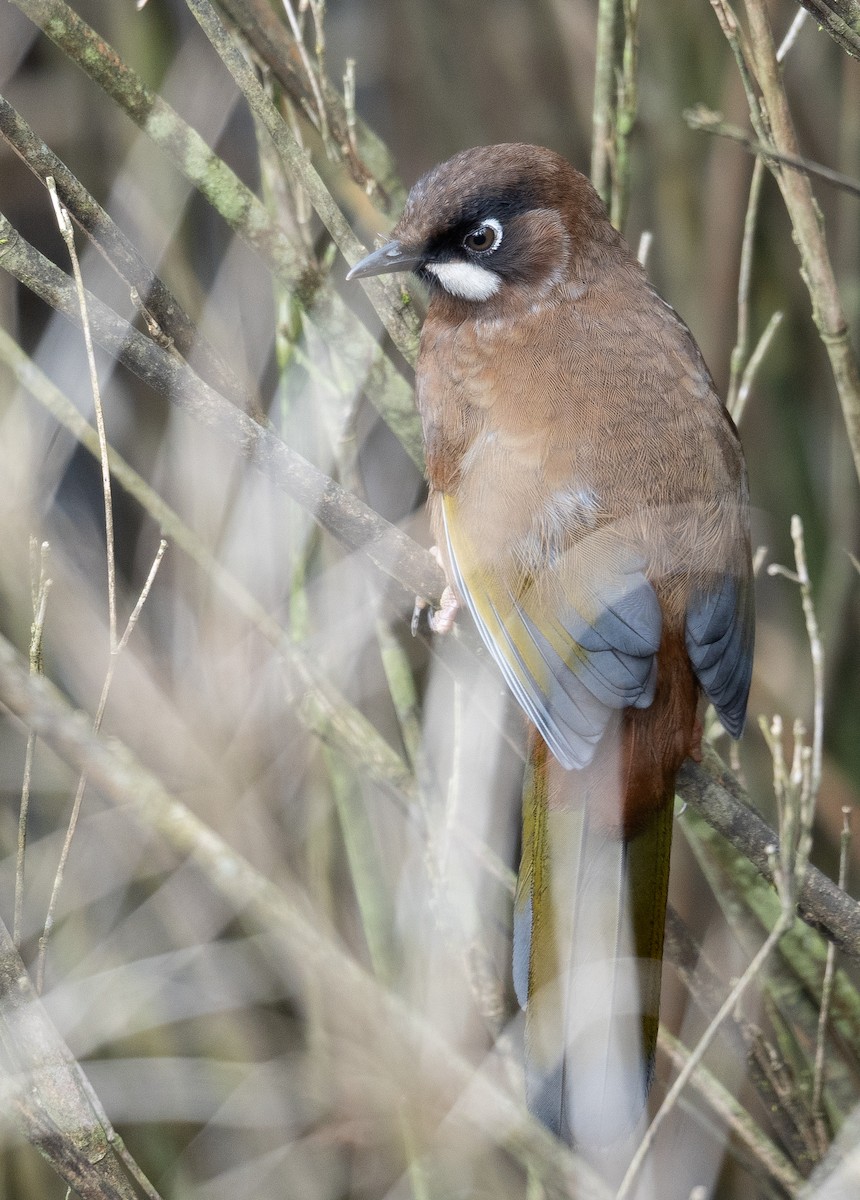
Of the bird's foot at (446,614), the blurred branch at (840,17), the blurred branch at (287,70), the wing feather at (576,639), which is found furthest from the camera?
the blurred branch at (287,70)

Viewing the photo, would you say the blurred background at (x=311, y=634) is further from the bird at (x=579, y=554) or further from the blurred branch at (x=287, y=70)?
the bird at (x=579, y=554)

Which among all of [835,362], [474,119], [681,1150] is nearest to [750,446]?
[474,119]

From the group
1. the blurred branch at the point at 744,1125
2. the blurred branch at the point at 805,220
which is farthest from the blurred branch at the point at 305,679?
the blurred branch at the point at 805,220

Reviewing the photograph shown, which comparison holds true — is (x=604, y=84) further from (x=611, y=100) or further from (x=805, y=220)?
(x=805, y=220)

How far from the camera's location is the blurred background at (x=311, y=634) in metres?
2.36

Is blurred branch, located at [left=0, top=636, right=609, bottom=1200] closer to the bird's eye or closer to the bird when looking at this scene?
the bird

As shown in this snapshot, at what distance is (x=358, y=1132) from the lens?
260cm

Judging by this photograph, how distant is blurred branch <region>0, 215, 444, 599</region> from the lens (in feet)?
5.36

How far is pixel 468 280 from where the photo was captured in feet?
7.52

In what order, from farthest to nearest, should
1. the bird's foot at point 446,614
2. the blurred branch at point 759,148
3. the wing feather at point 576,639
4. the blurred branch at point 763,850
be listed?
the bird's foot at point 446,614, the wing feather at point 576,639, the blurred branch at point 763,850, the blurred branch at point 759,148

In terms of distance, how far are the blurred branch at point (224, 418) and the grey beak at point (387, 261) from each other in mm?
475

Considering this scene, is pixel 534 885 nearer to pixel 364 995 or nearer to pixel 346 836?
pixel 364 995

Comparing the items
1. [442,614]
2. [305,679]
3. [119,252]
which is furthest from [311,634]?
[119,252]

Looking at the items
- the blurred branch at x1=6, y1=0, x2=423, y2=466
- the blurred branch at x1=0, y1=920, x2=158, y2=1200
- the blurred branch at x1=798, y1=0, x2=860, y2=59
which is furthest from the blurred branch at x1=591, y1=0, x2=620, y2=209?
the blurred branch at x1=0, y1=920, x2=158, y2=1200
